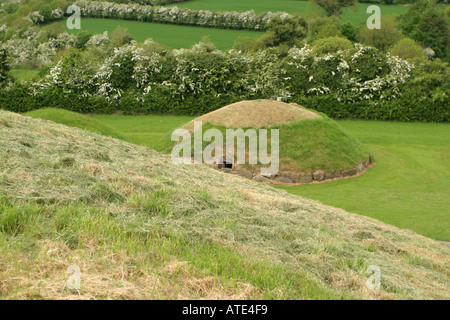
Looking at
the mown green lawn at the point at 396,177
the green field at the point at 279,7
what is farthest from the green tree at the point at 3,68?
the green field at the point at 279,7

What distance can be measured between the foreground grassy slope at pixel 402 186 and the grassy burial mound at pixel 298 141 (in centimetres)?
79

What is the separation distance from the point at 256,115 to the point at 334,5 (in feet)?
205

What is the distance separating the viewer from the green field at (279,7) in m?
Result: 76.4

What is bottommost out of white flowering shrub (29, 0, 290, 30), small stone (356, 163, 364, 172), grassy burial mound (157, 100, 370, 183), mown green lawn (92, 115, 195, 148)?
mown green lawn (92, 115, 195, 148)

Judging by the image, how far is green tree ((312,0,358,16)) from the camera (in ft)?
259

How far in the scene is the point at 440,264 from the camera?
33.2 feet

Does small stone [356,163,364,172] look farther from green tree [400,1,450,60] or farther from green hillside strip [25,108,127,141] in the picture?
green tree [400,1,450,60]

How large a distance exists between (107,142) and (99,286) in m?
9.52

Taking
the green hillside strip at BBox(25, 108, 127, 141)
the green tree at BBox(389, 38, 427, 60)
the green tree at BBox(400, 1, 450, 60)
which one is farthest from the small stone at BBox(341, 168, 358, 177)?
the green tree at BBox(400, 1, 450, 60)

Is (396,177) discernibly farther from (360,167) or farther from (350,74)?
(350,74)

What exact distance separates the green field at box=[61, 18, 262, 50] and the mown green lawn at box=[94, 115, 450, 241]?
27.5 m

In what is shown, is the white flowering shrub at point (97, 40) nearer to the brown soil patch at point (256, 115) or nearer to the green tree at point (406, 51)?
the green tree at point (406, 51)
